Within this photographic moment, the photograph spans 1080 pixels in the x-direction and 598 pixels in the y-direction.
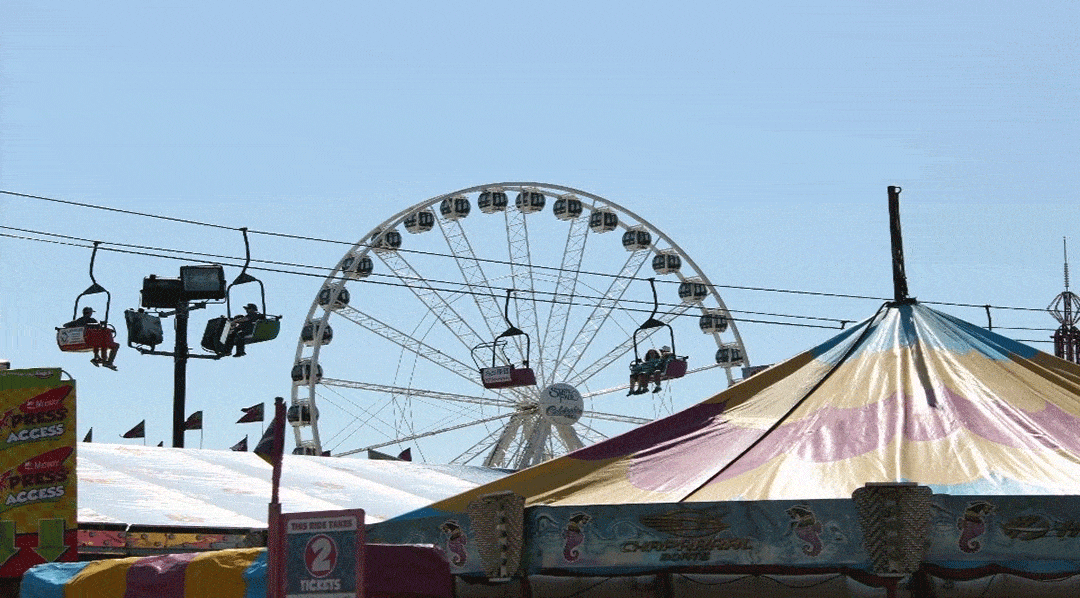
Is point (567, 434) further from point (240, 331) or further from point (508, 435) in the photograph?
point (240, 331)

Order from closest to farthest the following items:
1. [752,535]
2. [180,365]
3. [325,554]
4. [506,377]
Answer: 1. [325,554]
2. [752,535]
3. [180,365]
4. [506,377]

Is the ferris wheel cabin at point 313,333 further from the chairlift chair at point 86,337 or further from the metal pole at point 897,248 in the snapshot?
the metal pole at point 897,248

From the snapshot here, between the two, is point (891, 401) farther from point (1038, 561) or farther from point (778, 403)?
point (1038, 561)

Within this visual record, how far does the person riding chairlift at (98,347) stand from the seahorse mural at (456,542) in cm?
1352

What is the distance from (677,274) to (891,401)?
30.2m

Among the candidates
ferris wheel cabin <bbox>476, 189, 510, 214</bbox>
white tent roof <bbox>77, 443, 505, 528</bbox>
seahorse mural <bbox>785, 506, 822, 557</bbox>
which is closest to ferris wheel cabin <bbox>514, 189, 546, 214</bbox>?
ferris wheel cabin <bbox>476, 189, 510, 214</bbox>

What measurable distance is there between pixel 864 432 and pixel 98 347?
49.0ft

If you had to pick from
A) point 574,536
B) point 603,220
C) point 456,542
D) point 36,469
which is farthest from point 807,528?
point 603,220

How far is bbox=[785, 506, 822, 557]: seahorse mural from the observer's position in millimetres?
10312

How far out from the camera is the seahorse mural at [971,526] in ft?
32.9

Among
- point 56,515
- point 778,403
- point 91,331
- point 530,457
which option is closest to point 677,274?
point 530,457

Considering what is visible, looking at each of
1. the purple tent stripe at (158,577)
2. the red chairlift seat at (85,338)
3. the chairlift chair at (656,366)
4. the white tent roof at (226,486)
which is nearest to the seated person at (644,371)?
the chairlift chair at (656,366)

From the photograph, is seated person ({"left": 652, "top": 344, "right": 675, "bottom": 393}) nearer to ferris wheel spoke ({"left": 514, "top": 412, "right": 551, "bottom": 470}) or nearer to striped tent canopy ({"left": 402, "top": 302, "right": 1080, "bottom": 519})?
ferris wheel spoke ({"left": 514, "top": 412, "right": 551, "bottom": 470})

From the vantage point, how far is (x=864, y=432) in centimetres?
1130
